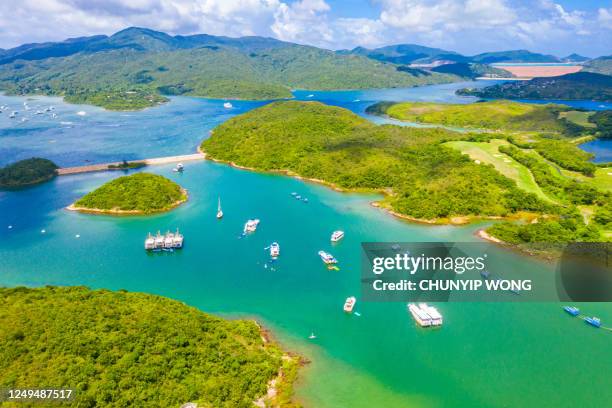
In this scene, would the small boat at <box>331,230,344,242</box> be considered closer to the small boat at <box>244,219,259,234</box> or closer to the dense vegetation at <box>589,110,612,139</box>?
the small boat at <box>244,219,259,234</box>

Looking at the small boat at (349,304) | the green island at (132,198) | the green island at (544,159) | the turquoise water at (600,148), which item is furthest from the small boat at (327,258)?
the turquoise water at (600,148)

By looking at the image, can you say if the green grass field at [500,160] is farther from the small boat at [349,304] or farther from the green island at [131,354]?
the green island at [131,354]

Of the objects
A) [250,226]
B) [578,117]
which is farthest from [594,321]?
[578,117]

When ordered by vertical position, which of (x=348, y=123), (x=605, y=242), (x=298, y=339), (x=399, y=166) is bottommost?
(x=298, y=339)

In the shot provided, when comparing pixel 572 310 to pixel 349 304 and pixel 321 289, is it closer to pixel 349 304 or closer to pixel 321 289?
pixel 349 304

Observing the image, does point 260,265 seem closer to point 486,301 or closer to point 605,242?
point 486,301

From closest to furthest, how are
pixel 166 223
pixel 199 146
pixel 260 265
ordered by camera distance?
pixel 260 265
pixel 166 223
pixel 199 146

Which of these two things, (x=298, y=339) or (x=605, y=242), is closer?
(x=298, y=339)

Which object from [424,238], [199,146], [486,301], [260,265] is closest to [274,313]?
[260,265]

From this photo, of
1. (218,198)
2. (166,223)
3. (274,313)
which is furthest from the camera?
(218,198)
